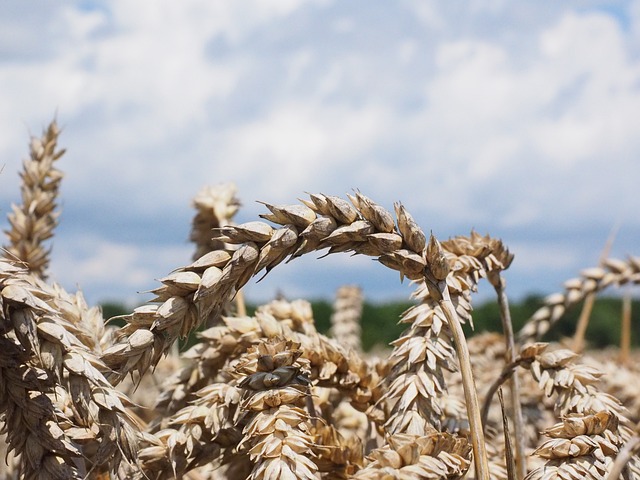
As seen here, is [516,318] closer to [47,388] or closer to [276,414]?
[276,414]

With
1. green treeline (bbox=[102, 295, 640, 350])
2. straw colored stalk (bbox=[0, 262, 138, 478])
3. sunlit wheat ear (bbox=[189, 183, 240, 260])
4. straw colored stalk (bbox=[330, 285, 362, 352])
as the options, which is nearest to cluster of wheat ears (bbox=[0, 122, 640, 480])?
straw colored stalk (bbox=[0, 262, 138, 478])

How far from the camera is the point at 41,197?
10.9 ft

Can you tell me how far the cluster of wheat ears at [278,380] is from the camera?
4.88 feet

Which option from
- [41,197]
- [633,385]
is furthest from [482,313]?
[41,197]

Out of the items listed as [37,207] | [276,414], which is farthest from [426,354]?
[37,207]

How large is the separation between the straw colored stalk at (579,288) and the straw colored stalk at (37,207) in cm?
209

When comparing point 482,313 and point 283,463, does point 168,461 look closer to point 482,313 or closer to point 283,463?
point 283,463

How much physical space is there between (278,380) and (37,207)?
197 centimetres

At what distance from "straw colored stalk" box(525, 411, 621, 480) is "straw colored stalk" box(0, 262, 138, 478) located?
847 millimetres

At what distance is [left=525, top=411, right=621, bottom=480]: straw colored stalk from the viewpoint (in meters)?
1.65

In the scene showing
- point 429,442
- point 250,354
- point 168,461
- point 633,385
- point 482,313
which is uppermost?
point 482,313

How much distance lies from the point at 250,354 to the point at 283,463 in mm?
315

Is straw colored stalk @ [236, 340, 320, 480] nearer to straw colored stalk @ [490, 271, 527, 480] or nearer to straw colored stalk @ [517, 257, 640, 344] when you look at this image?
straw colored stalk @ [490, 271, 527, 480]

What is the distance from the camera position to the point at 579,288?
3.79 meters
